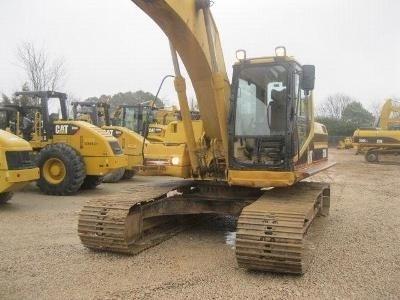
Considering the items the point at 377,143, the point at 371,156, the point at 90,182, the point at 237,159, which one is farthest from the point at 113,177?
the point at 371,156

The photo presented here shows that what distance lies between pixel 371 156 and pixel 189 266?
66.4 ft

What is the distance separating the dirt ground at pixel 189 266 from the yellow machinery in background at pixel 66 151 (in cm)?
219

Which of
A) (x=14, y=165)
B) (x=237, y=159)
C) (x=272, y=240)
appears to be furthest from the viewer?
(x=14, y=165)

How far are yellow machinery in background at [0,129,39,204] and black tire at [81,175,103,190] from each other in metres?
2.65

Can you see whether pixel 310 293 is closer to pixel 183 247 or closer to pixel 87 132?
pixel 183 247

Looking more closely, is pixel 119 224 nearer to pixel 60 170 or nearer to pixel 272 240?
pixel 272 240

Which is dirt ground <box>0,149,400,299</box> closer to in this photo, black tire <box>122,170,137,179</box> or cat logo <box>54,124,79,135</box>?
cat logo <box>54,124,79,135</box>

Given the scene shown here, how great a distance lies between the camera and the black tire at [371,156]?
23.7 metres

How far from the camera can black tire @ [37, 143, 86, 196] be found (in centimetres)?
1070

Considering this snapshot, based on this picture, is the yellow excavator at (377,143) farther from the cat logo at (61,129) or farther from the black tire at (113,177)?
the cat logo at (61,129)

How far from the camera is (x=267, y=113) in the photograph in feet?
20.5

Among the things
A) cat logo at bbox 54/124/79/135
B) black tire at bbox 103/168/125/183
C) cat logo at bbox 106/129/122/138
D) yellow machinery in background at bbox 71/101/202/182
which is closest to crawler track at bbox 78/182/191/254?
yellow machinery in background at bbox 71/101/202/182

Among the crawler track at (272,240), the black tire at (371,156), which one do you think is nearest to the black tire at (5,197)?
the crawler track at (272,240)

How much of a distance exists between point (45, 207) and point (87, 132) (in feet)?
7.94
